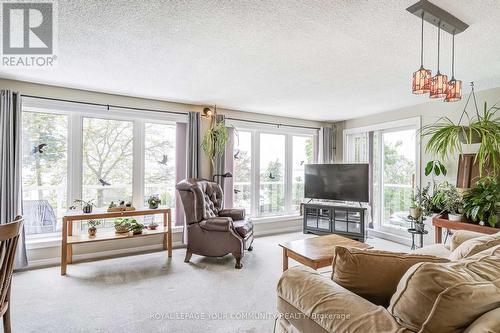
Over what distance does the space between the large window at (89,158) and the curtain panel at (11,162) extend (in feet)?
0.63

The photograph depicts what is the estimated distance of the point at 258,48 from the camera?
223 centimetres

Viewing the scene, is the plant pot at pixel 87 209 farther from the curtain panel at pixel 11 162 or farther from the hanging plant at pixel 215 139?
the hanging plant at pixel 215 139

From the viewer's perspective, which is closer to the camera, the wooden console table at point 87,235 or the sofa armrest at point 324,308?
the sofa armrest at point 324,308

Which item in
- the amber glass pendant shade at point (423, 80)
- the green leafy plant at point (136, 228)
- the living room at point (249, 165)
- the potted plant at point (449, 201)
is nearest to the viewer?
the living room at point (249, 165)

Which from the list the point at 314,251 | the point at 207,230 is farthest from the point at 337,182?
the point at 207,230

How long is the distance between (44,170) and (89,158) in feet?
1.73

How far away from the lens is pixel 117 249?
3684mm

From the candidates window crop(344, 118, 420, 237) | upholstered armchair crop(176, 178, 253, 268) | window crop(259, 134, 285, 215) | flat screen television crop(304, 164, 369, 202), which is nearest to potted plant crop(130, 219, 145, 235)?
upholstered armchair crop(176, 178, 253, 268)

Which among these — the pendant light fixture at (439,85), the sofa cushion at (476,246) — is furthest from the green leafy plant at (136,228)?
the pendant light fixture at (439,85)

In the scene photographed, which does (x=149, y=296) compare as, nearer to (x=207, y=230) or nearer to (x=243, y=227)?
(x=207, y=230)

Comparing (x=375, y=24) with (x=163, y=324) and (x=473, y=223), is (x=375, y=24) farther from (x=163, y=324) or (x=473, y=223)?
(x=163, y=324)

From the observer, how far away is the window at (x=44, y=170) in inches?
130

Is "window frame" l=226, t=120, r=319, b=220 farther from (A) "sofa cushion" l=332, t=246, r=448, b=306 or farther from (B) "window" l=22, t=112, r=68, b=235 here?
(A) "sofa cushion" l=332, t=246, r=448, b=306

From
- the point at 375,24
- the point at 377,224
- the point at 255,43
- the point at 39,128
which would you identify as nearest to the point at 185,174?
the point at 39,128
